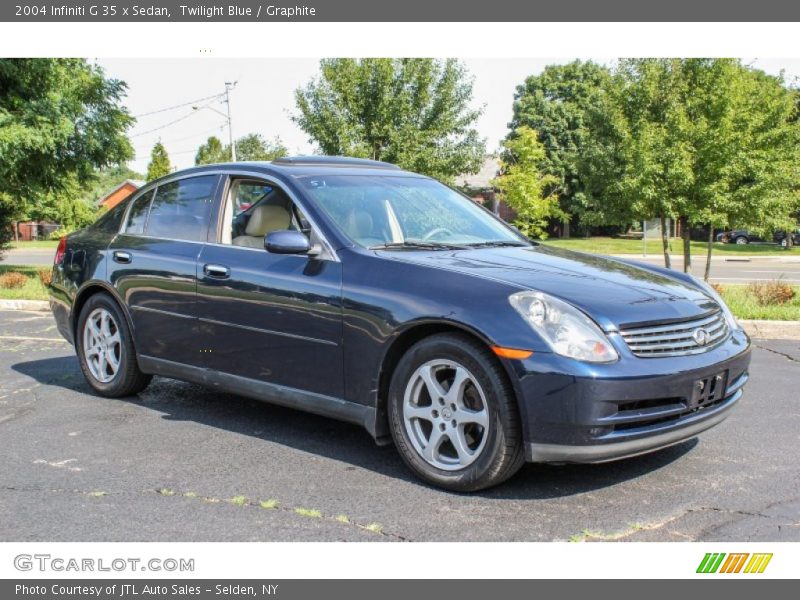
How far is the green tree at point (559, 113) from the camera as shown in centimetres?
5256

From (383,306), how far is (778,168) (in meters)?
12.3

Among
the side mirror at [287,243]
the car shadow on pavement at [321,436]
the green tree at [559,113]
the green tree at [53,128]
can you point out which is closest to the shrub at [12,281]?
the green tree at [53,128]

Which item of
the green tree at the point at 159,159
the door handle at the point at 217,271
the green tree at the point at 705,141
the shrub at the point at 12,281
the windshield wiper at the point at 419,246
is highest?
the green tree at the point at 159,159

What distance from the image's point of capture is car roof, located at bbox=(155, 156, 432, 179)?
17.2ft

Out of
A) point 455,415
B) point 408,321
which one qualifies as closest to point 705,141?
point 408,321

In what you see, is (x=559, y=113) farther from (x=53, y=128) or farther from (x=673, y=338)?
(x=673, y=338)

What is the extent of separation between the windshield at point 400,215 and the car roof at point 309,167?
94mm

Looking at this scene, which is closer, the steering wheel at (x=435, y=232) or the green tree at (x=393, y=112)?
the steering wheel at (x=435, y=232)

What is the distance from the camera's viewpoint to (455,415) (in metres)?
4.04

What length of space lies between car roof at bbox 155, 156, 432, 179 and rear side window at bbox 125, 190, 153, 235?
0.46 m

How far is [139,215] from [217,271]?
4.56ft

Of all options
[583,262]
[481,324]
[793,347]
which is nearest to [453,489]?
[481,324]

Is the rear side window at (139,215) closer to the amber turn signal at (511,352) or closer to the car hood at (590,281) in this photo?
the car hood at (590,281)

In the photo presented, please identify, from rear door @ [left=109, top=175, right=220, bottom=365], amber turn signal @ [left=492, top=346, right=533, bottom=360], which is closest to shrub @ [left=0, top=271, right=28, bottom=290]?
rear door @ [left=109, top=175, right=220, bottom=365]
